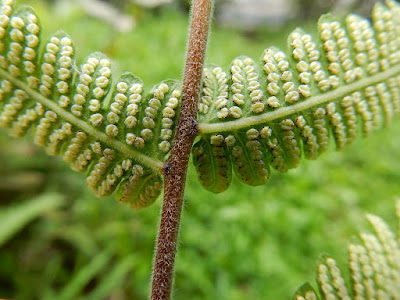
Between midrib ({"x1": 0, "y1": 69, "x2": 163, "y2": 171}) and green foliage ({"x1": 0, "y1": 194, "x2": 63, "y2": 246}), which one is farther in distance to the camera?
green foliage ({"x1": 0, "y1": 194, "x2": 63, "y2": 246})

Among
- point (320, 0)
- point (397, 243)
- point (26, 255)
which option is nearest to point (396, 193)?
point (397, 243)

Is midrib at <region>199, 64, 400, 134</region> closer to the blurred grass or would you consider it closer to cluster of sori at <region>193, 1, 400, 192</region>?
→ cluster of sori at <region>193, 1, 400, 192</region>

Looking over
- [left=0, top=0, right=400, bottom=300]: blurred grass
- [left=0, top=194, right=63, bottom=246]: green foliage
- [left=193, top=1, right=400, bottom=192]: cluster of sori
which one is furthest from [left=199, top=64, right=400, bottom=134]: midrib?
[left=0, top=194, right=63, bottom=246]: green foliage

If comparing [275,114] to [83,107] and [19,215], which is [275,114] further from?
[19,215]

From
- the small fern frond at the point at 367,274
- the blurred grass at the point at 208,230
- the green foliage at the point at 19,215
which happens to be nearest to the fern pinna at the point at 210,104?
the small fern frond at the point at 367,274

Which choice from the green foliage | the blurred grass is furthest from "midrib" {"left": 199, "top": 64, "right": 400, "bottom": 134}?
the green foliage

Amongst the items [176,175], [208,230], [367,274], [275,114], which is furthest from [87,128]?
[208,230]

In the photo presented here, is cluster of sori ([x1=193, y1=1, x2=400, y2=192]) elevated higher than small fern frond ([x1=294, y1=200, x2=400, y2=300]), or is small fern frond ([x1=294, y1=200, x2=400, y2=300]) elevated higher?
cluster of sori ([x1=193, y1=1, x2=400, y2=192])

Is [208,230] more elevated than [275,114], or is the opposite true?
[275,114]
